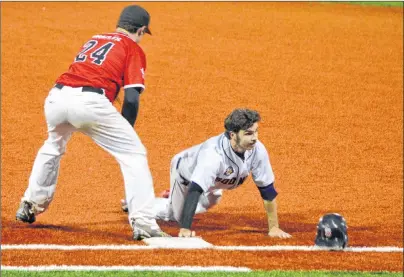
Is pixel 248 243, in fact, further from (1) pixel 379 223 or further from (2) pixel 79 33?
(2) pixel 79 33

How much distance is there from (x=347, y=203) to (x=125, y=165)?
3438mm

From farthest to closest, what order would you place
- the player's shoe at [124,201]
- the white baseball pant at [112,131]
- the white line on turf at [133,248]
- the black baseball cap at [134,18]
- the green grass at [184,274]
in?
1. the player's shoe at [124,201]
2. the black baseball cap at [134,18]
3. the white baseball pant at [112,131]
4. the white line on turf at [133,248]
5. the green grass at [184,274]

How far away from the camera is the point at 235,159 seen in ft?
23.9

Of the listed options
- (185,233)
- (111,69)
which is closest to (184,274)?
(185,233)

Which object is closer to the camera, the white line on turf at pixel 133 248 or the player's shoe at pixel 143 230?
the white line on turf at pixel 133 248

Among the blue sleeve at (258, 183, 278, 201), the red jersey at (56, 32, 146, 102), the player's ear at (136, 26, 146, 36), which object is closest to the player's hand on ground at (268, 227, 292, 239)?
the blue sleeve at (258, 183, 278, 201)

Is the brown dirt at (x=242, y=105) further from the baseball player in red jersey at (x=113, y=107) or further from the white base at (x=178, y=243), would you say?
the baseball player in red jersey at (x=113, y=107)

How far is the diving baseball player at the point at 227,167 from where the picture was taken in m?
7.15

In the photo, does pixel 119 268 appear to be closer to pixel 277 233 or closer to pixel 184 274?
pixel 184 274

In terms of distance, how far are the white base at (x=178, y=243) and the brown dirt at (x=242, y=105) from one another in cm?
19

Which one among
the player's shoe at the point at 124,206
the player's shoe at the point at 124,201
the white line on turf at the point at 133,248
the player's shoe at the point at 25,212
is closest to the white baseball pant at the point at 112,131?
the white line on turf at the point at 133,248

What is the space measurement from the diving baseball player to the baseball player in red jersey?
11.8 inches

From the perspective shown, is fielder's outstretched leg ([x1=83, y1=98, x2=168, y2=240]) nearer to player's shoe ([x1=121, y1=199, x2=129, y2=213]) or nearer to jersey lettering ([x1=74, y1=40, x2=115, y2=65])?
jersey lettering ([x1=74, y1=40, x2=115, y2=65])

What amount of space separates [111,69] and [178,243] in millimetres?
1297
